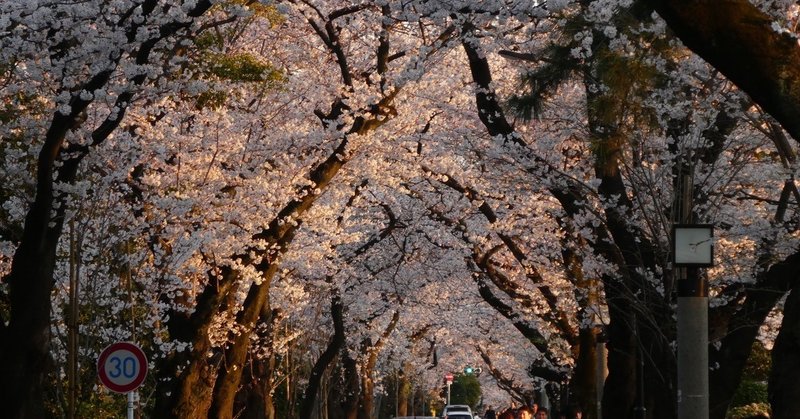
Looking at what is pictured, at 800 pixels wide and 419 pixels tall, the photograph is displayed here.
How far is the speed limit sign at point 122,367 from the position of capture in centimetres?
1580

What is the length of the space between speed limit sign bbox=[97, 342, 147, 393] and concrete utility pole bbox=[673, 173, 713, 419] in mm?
7039

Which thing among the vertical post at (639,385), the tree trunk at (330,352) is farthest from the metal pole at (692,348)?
the tree trunk at (330,352)

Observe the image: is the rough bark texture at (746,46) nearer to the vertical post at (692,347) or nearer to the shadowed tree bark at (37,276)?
the vertical post at (692,347)

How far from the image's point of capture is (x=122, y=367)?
1586 centimetres

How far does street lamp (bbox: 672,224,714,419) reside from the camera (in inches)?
437

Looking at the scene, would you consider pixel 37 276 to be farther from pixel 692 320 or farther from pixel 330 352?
pixel 330 352

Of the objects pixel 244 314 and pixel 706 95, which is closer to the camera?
pixel 706 95

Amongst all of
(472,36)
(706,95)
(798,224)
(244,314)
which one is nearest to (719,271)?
(798,224)

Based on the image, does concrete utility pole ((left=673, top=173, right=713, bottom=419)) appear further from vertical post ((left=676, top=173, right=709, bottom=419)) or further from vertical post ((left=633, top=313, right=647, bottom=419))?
vertical post ((left=633, top=313, right=647, bottom=419))

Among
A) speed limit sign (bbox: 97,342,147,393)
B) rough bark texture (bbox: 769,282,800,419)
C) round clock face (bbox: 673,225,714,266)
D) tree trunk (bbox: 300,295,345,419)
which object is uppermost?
tree trunk (bbox: 300,295,345,419)

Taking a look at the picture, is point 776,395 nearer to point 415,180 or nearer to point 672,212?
point 672,212

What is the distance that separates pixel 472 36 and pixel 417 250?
18006 mm

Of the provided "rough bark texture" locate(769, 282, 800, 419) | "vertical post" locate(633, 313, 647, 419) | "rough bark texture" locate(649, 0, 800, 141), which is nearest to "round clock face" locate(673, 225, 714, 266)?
"rough bark texture" locate(769, 282, 800, 419)

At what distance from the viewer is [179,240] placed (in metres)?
21.2
